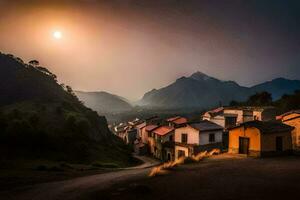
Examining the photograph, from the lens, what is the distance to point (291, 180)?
56.9ft

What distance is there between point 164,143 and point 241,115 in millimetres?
17856

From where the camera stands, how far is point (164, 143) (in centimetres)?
6444

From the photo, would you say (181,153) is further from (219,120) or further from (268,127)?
(268,127)

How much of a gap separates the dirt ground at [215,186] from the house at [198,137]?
28.3m

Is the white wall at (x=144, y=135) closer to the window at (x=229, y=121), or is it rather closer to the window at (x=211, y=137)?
the window at (x=229, y=121)

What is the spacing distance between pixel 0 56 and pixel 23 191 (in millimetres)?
121888

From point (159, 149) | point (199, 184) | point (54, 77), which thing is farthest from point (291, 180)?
point (54, 77)

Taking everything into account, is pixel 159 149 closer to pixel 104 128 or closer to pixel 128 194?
pixel 104 128

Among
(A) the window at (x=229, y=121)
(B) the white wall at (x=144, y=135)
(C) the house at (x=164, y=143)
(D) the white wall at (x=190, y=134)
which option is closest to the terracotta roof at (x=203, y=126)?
(D) the white wall at (x=190, y=134)

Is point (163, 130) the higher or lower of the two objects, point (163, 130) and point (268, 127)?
the lower

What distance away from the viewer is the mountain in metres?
55.2

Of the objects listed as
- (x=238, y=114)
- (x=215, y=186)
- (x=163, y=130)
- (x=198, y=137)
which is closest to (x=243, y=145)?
(x=215, y=186)

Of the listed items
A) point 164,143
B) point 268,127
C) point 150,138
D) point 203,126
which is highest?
point 203,126

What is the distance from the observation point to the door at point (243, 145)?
3171cm
